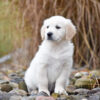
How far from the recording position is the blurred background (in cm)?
392

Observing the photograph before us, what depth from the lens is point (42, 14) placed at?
160 inches

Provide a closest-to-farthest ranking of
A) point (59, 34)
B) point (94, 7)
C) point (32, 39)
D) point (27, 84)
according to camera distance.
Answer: point (59, 34), point (27, 84), point (94, 7), point (32, 39)

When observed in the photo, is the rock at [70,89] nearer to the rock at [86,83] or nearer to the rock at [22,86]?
the rock at [86,83]

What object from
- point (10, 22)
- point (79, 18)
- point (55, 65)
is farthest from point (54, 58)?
point (10, 22)

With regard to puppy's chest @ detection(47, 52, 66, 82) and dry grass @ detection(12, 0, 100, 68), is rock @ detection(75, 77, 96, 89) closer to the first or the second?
puppy's chest @ detection(47, 52, 66, 82)

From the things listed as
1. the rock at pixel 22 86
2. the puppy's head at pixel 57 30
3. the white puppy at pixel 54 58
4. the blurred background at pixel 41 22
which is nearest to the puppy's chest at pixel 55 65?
the white puppy at pixel 54 58

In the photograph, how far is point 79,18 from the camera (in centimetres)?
382

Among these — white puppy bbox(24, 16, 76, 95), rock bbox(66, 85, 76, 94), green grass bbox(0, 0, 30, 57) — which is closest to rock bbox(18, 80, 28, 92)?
white puppy bbox(24, 16, 76, 95)

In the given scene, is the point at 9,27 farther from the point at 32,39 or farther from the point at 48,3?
the point at 48,3

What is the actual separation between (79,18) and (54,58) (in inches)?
54.6

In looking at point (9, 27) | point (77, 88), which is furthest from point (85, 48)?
point (77, 88)

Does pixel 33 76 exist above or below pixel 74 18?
below

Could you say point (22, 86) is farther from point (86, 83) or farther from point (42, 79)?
point (86, 83)

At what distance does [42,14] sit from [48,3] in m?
0.17
